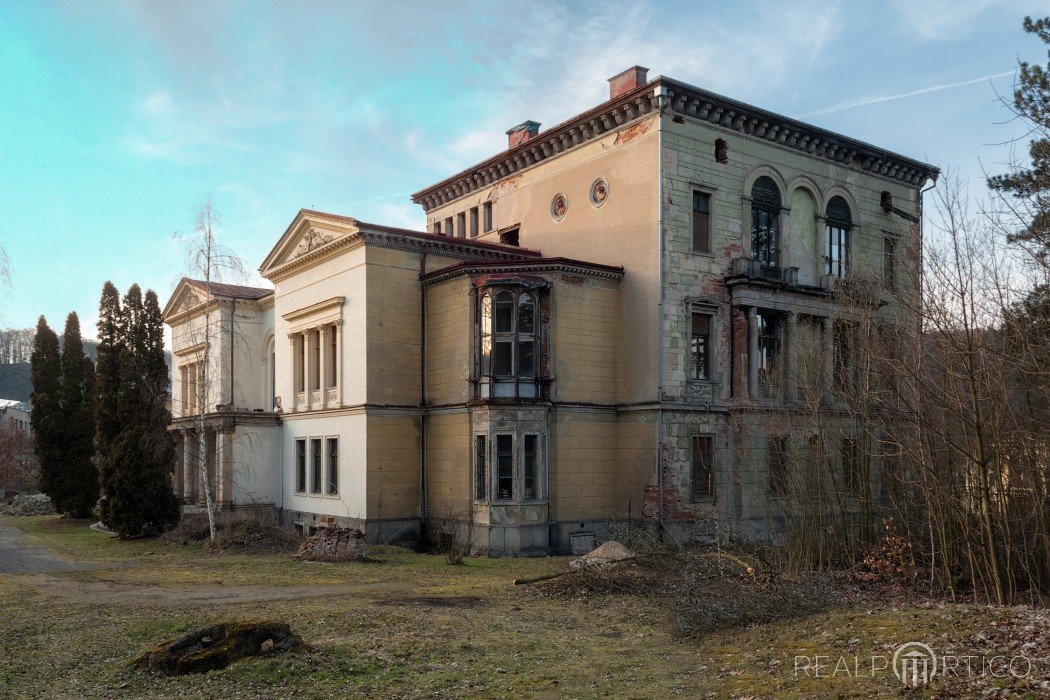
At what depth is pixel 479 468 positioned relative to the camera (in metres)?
25.3

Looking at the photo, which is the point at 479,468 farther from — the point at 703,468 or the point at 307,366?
the point at 307,366

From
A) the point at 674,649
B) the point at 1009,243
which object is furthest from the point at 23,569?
the point at 1009,243

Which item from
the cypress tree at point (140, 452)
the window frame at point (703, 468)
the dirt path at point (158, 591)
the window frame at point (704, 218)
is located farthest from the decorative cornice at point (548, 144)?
the dirt path at point (158, 591)

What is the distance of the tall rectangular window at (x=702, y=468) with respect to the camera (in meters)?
26.2

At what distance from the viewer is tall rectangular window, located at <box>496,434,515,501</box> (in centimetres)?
2495

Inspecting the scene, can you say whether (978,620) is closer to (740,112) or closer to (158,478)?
(740,112)

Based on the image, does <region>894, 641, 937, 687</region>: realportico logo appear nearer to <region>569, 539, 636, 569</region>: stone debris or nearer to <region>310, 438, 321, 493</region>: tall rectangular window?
<region>569, 539, 636, 569</region>: stone debris

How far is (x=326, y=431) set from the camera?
29828mm

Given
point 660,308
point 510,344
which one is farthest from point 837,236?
point 510,344

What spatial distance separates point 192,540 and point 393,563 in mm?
9104

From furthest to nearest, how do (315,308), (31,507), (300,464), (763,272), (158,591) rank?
(31,507), (300,464), (315,308), (763,272), (158,591)

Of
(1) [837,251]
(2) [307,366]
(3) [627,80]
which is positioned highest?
(3) [627,80]

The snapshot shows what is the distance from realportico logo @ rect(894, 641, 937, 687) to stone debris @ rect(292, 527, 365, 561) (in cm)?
1593

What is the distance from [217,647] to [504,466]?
13.7 m
